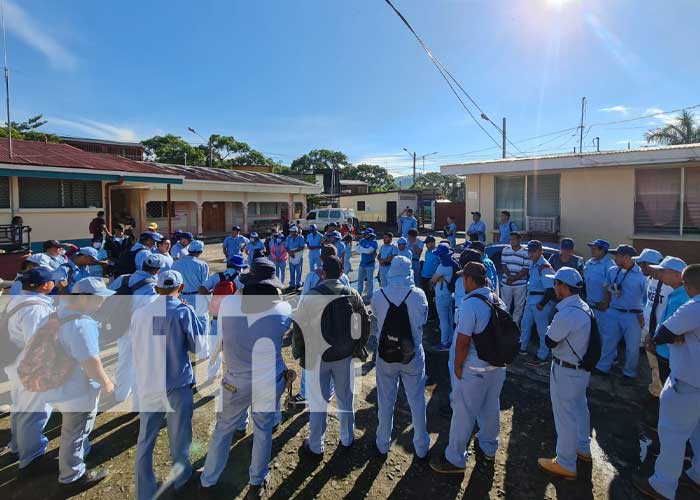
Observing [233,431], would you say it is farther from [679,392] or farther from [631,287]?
[631,287]

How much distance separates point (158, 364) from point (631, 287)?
5.16 metres

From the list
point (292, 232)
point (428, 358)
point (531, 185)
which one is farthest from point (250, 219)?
point (428, 358)

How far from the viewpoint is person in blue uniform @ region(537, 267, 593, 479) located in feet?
10.1

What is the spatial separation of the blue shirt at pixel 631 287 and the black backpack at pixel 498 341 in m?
2.75

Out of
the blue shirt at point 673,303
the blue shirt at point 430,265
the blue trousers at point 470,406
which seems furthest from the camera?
the blue shirt at point 430,265

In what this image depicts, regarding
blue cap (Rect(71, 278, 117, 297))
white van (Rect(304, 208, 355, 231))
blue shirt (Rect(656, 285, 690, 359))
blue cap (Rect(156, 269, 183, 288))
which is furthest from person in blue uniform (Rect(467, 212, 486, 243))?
white van (Rect(304, 208, 355, 231))

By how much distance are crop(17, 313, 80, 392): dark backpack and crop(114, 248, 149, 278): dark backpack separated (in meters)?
3.24

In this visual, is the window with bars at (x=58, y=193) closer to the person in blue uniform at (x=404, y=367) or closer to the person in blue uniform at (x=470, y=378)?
the person in blue uniform at (x=404, y=367)

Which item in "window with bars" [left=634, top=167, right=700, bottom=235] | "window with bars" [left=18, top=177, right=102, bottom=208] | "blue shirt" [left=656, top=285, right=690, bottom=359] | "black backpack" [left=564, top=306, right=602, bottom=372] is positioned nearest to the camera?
"black backpack" [left=564, top=306, right=602, bottom=372]

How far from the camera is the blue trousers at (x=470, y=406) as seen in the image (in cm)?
318

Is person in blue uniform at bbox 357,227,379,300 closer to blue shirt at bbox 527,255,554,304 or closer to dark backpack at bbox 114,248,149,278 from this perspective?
blue shirt at bbox 527,255,554,304

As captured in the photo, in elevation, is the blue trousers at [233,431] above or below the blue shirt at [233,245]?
below

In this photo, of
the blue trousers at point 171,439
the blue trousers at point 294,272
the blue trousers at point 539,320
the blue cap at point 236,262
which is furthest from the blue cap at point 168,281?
the blue trousers at point 294,272

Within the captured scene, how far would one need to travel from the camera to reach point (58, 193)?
45.1ft
